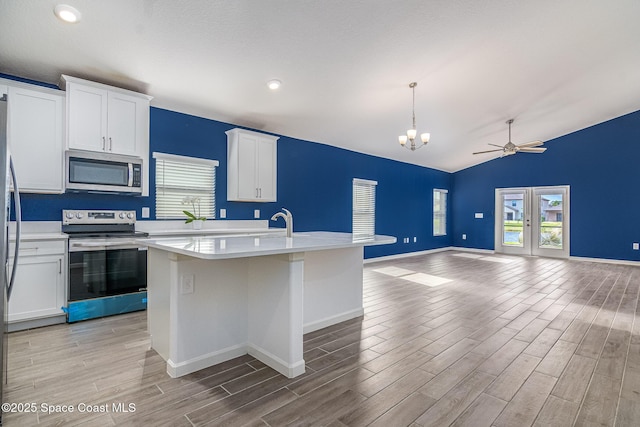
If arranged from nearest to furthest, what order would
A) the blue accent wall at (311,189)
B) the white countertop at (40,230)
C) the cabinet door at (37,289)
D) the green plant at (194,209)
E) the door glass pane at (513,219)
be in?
the cabinet door at (37,289) → the white countertop at (40,230) → the blue accent wall at (311,189) → the green plant at (194,209) → the door glass pane at (513,219)

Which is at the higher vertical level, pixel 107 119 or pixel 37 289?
pixel 107 119

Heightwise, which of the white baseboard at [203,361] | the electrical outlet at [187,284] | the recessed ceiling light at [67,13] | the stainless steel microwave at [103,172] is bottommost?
the white baseboard at [203,361]

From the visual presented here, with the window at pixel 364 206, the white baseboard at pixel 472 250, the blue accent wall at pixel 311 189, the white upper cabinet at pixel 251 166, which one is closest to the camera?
the blue accent wall at pixel 311 189

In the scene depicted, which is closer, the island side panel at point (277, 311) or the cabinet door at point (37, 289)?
the island side panel at point (277, 311)

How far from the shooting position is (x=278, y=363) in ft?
7.31

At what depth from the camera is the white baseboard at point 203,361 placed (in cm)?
214

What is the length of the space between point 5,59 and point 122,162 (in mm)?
1281

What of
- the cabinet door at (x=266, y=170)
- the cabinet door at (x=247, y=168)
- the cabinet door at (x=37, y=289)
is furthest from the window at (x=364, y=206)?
the cabinet door at (x=37, y=289)

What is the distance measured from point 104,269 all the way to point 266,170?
8.01 ft

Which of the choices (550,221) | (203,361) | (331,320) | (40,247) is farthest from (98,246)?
(550,221)

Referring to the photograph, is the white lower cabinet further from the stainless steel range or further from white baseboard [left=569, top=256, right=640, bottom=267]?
white baseboard [left=569, top=256, right=640, bottom=267]

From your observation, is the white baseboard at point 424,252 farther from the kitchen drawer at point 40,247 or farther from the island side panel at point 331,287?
the kitchen drawer at point 40,247

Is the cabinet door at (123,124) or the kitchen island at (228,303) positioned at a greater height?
the cabinet door at (123,124)

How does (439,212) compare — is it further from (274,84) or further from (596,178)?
(274,84)
